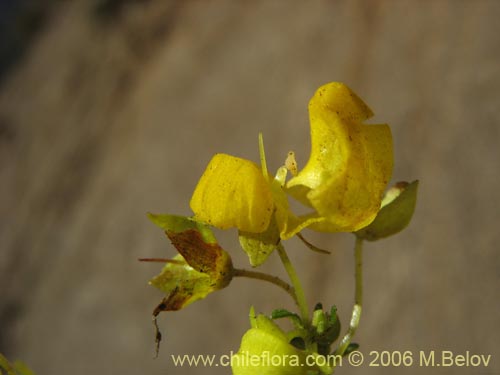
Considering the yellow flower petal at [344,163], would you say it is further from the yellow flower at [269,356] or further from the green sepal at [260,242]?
the yellow flower at [269,356]

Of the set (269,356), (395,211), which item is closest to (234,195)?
(269,356)

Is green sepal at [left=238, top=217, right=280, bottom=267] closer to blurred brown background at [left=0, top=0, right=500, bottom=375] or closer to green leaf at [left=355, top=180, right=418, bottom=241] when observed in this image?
green leaf at [left=355, top=180, right=418, bottom=241]

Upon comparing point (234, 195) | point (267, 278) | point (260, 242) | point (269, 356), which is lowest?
point (269, 356)

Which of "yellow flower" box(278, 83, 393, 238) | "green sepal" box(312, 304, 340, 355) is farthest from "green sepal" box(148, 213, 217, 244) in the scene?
"green sepal" box(312, 304, 340, 355)

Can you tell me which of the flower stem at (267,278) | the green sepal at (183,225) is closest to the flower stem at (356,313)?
the flower stem at (267,278)

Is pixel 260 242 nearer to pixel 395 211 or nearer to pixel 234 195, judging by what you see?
pixel 234 195

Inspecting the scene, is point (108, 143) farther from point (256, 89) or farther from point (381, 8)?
point (381, 8)
